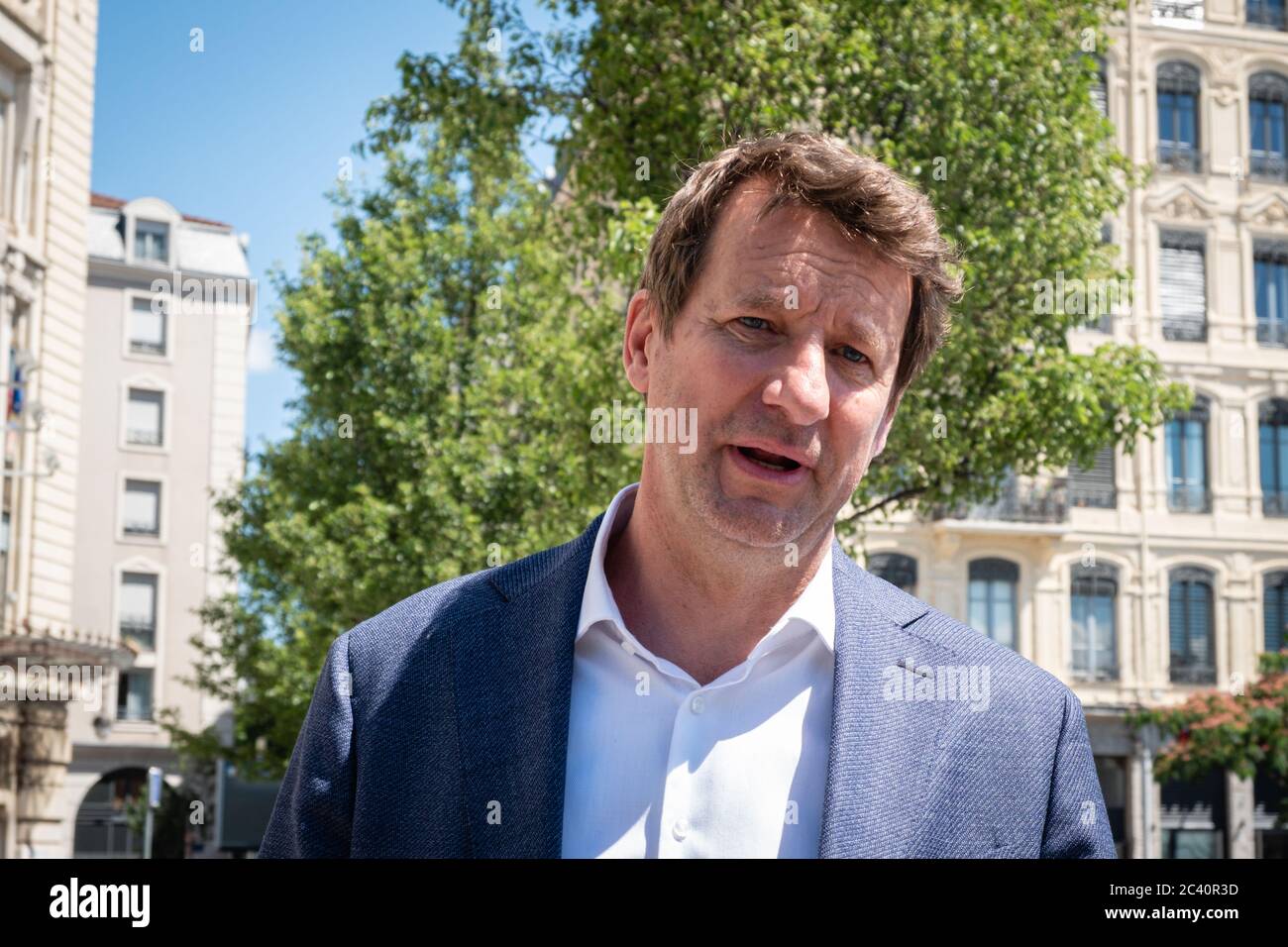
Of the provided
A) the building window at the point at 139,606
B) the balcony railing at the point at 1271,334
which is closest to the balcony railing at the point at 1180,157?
the balcony railing at the point at 1271,334

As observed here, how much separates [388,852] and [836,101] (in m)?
11.0

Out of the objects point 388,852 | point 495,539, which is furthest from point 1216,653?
point 388,852

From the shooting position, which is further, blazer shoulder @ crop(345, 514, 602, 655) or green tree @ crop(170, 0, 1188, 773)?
green tree @ crop(170, 0, 1188, 773)

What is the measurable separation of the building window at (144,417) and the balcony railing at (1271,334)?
30343 mm

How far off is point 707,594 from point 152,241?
4770cm

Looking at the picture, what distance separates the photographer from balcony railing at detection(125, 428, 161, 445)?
45.6 m

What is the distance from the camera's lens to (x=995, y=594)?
31.8 meters

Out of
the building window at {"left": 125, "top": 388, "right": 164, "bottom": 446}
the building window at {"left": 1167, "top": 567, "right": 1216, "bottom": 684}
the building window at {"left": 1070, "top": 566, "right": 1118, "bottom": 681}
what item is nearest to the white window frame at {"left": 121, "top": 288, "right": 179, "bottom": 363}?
the building window at {"left": 125, "top": 388, "right": 164, "bottom": 446}

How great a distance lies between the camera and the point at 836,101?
41.3 feet

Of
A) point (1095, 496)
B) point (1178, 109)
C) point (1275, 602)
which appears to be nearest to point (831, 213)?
point (1095, 496)

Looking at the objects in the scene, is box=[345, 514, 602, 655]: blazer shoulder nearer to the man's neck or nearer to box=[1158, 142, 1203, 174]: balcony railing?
the man's neck

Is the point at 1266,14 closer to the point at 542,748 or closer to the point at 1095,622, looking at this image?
the point at 1095,622

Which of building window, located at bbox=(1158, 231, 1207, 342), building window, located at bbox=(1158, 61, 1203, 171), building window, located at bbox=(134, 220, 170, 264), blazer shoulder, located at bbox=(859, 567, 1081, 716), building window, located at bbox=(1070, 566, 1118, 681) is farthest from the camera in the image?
building window, located at bbox=(134, 220, 170, 264)

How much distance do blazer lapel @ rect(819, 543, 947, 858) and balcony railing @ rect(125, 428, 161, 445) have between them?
45.5 meters
